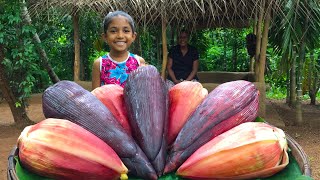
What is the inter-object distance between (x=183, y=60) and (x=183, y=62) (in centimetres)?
4

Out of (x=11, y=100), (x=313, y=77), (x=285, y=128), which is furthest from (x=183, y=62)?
(x=313, y=77)

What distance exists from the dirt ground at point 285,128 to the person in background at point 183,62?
1.70 metres

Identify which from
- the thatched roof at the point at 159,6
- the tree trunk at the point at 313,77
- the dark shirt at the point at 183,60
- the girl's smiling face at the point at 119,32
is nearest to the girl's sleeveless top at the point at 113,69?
the girl's smiling face at the point at 119,32

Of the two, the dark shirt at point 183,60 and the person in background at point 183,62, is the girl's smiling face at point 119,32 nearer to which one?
the person in background at point 183,62

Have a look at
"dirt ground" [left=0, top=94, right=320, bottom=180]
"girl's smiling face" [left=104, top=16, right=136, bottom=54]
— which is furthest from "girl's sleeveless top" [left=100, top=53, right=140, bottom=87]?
"dirt ground" [left=0, top=94, right=320, bottom=180]

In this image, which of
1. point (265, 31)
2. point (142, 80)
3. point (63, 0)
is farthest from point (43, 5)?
point (142, 80)

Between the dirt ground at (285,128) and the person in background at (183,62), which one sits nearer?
the dirt ground at (285,128)

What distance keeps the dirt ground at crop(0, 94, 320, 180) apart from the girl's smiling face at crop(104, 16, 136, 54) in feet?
9.42

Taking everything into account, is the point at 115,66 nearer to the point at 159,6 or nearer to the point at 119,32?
the point at 119,32

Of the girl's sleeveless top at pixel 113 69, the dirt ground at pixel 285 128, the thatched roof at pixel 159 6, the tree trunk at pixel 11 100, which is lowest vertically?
the dirt ground at pixel 285 128

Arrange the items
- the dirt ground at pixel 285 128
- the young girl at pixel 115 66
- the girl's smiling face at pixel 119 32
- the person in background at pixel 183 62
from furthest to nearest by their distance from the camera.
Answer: the person in background at pixel 183 62
the dirt ground at pixel 285 128
the young girl at pixel 115 66
the girl's smiling face at pixel 119 32

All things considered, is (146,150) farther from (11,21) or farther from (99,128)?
(11,21)

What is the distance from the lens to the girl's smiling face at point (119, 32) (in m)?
2.02

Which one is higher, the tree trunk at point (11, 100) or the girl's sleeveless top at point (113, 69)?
the girl's sleeveless top at point (113, 69)
